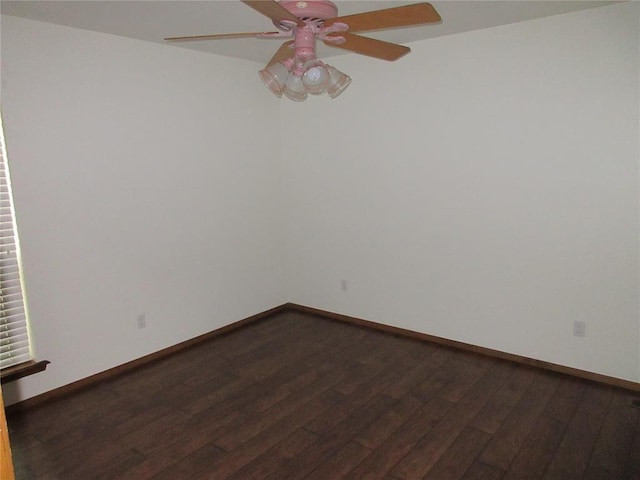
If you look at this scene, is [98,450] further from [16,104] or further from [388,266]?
[388,266]

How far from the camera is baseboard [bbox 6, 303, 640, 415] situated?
301cm

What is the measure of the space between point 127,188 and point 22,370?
53.9 inches

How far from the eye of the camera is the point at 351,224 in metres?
4.16

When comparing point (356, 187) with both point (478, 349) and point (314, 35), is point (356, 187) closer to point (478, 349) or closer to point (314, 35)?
point (478, 349)

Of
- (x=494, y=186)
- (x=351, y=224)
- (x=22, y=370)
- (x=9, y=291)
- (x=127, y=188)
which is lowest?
(x=22, y=370)

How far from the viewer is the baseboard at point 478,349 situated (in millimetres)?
3055

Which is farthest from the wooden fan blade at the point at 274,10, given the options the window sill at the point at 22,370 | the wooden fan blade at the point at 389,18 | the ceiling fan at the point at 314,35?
the window sill at the point at 22,370

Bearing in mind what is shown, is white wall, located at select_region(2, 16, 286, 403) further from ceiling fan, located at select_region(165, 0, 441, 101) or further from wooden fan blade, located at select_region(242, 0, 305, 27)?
wooden fan blade, located at select_region(242, 0, 305, 27)

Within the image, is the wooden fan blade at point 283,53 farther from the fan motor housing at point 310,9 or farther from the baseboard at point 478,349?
the baseboard at point 478,349

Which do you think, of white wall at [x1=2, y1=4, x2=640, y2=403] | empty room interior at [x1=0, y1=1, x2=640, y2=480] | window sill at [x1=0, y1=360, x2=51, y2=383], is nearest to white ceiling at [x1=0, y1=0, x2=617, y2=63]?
empty room interior at [x1=0, y1=1, x2=640, y2=480]

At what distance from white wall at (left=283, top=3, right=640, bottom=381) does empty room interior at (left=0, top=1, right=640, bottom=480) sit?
2 cm

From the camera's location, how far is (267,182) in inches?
175

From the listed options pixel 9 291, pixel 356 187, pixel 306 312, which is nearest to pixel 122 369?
pixel 9 291

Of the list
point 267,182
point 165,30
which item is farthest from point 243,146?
point 165,30
